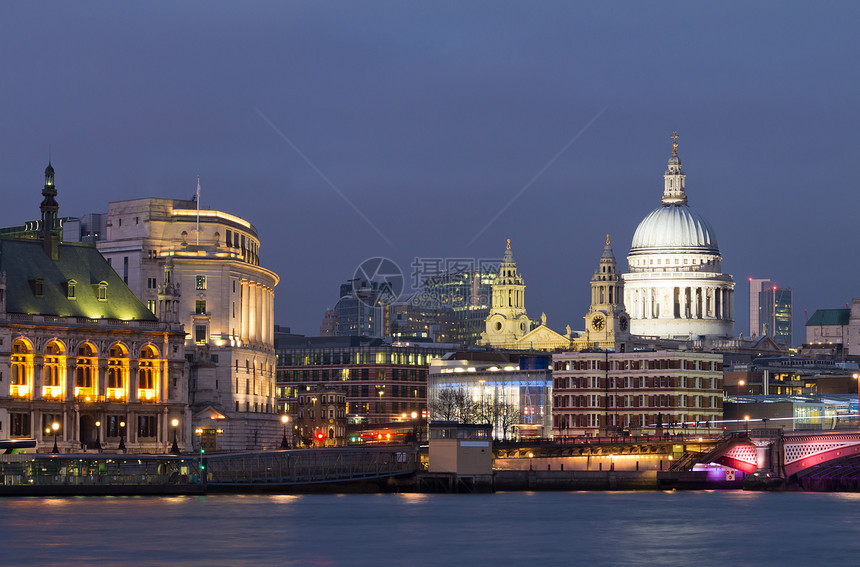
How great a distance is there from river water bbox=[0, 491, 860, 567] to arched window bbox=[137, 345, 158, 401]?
3032 centimetres

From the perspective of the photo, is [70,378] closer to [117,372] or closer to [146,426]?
[117,372]

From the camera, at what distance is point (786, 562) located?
107 metres

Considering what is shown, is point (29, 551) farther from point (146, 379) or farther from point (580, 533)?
point (146, 379)

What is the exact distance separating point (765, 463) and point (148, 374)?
54.4 metres

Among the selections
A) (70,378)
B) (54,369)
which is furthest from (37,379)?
(70,378)

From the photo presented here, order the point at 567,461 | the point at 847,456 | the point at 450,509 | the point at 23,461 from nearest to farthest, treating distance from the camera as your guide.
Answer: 1. the point at 450,509
2. the point at 23,461
3. the point at 847,456
4. the point at 567,461

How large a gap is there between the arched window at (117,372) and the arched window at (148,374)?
5.27 feet

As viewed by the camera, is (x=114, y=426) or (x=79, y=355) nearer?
(x=79, y=355)

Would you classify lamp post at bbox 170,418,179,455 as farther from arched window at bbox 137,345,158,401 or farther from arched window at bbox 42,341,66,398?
arched window at bbox 42,341,66,398

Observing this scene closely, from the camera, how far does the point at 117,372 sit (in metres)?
181

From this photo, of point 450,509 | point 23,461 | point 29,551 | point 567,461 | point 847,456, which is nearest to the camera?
point 29,551

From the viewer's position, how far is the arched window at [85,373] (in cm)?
17762

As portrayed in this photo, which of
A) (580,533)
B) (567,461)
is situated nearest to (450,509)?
(580,533)

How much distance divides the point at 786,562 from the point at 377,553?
21.1m
